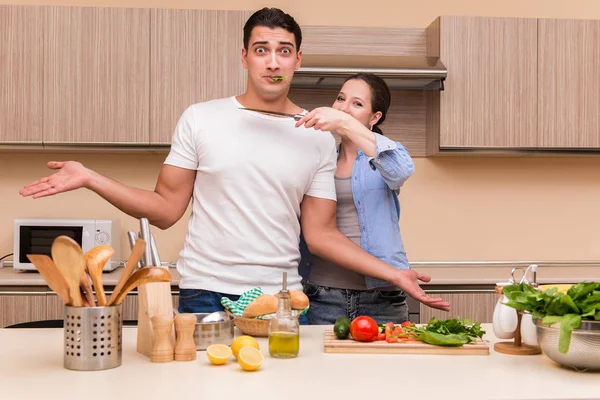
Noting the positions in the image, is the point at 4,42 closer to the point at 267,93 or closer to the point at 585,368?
the point at 267,93

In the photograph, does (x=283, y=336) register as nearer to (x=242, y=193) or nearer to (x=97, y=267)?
(x=97, y=267)

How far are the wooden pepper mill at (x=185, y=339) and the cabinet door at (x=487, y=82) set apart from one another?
231 centimetres

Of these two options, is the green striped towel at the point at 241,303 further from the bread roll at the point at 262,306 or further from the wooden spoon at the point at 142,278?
the wooden spoon at the point at 142,278

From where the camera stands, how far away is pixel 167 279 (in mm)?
1644

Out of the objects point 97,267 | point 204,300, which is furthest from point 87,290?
point 204,300

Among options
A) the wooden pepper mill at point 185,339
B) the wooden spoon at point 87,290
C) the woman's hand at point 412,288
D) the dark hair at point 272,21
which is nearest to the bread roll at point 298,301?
the wooden pepper mill at point 185,339

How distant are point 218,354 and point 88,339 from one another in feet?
0.89

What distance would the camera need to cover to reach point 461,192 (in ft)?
13.2

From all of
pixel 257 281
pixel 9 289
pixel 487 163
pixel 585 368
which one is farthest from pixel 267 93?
pixel 487 163

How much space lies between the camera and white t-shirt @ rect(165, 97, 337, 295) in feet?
6.90

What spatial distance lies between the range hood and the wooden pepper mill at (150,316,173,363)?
80.4 inches

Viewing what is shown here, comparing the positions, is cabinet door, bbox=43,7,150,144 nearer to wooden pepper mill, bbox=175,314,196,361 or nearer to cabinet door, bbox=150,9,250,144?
cabinet door, bbox=150,9,250,144

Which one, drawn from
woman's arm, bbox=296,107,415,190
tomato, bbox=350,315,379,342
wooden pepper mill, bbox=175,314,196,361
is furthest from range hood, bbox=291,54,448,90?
wooden pepper mill, bbox=175,314,196,361

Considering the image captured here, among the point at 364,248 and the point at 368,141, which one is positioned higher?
the point at 368,141
